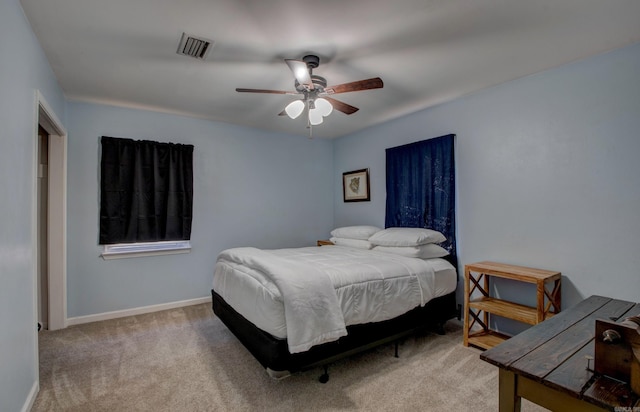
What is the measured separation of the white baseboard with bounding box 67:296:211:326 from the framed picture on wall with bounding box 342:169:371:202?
8.59 feet

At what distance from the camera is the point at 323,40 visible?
216cm

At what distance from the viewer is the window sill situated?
355 cm

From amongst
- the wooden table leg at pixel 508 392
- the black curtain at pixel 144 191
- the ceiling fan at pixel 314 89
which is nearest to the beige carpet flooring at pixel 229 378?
the wooden table leg at pixel 508 392

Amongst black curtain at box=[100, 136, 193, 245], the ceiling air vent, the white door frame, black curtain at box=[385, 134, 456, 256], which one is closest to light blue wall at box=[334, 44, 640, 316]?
black curtain at box=[385, 134, 456, 256]

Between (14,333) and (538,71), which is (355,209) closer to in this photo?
(538,71)

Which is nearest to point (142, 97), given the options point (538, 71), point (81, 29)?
point (81, 29)

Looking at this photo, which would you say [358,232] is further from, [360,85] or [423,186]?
[360,85]

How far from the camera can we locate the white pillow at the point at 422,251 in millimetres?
3088

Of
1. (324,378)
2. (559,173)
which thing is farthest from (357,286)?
(559,173)

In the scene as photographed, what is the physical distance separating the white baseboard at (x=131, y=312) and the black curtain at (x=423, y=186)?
9.34 ft

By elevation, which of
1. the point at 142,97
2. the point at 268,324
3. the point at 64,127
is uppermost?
the point at 142,97

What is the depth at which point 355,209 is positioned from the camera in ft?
15.9

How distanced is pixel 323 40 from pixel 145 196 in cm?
290

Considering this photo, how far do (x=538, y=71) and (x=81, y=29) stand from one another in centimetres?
363
